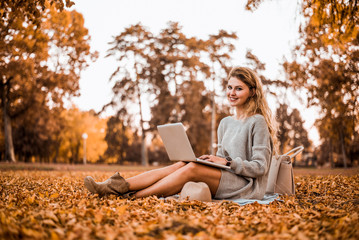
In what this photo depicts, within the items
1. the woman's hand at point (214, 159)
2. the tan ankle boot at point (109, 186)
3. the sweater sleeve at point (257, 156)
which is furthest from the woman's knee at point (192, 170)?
the tan ankle boot at point (109, 186)

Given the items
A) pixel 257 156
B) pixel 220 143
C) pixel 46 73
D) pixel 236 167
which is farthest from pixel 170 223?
pixel 46 73

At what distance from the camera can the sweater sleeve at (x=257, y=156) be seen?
358cm

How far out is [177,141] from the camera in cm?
361

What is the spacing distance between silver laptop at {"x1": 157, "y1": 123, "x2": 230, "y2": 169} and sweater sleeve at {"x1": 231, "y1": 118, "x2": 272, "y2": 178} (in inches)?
6.2

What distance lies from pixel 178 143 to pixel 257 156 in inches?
34.5

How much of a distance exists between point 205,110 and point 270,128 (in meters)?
18.7

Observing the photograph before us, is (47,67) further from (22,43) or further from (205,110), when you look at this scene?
(205,110)

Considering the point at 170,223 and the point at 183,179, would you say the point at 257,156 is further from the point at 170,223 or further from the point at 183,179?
the point at 170,223

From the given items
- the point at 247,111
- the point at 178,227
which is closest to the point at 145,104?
the point at 247,111

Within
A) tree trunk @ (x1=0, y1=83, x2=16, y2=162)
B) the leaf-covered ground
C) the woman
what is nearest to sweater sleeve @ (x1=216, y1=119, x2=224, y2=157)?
the woman

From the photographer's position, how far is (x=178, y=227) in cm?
209

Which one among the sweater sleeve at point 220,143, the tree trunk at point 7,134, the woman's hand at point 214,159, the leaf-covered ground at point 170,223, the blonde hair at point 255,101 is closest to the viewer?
the leaf-covered ground at point 170,223

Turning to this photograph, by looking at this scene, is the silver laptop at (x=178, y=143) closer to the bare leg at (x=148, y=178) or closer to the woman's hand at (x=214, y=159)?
the woman's hand at (x=214, y=159)

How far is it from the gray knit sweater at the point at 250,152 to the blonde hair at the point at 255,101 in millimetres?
126
